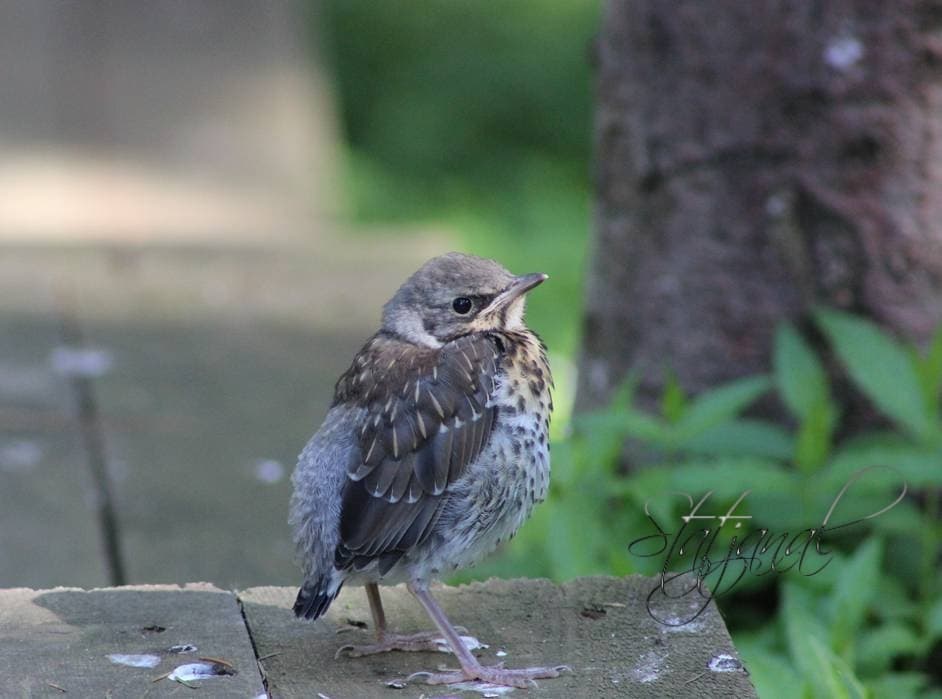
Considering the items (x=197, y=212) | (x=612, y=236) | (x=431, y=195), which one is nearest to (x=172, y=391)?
(x=612, y=236)

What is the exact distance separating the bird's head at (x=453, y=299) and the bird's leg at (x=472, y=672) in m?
0.73

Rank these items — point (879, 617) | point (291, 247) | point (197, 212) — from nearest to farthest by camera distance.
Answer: point (879, 617) < point (291, 247) < point (197, 212)

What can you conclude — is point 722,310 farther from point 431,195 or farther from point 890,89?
point 431,195

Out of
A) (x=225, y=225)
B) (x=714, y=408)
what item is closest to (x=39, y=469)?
(x=714, y=408)

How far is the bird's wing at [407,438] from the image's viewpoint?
3154mm

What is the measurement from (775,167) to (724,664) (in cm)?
229

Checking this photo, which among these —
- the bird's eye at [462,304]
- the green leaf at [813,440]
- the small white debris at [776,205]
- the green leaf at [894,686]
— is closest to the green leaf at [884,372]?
the green leaf at [813,440]

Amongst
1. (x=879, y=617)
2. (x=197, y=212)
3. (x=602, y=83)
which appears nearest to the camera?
(x=879, y=617)

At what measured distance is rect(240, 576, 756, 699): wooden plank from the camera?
3010 millimetres

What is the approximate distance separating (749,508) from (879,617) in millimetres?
482

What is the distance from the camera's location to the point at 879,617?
14.6 feet

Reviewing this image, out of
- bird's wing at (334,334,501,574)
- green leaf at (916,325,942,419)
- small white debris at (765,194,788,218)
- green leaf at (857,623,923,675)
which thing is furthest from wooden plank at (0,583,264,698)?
small white debris at (765,194,788,218)

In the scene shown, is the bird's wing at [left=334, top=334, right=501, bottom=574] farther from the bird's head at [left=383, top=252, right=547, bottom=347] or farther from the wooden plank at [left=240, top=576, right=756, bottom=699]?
the wooden plank at [left=240, top=576, right=756, bottom=699]

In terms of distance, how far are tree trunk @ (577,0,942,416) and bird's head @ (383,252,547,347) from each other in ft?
5.50
